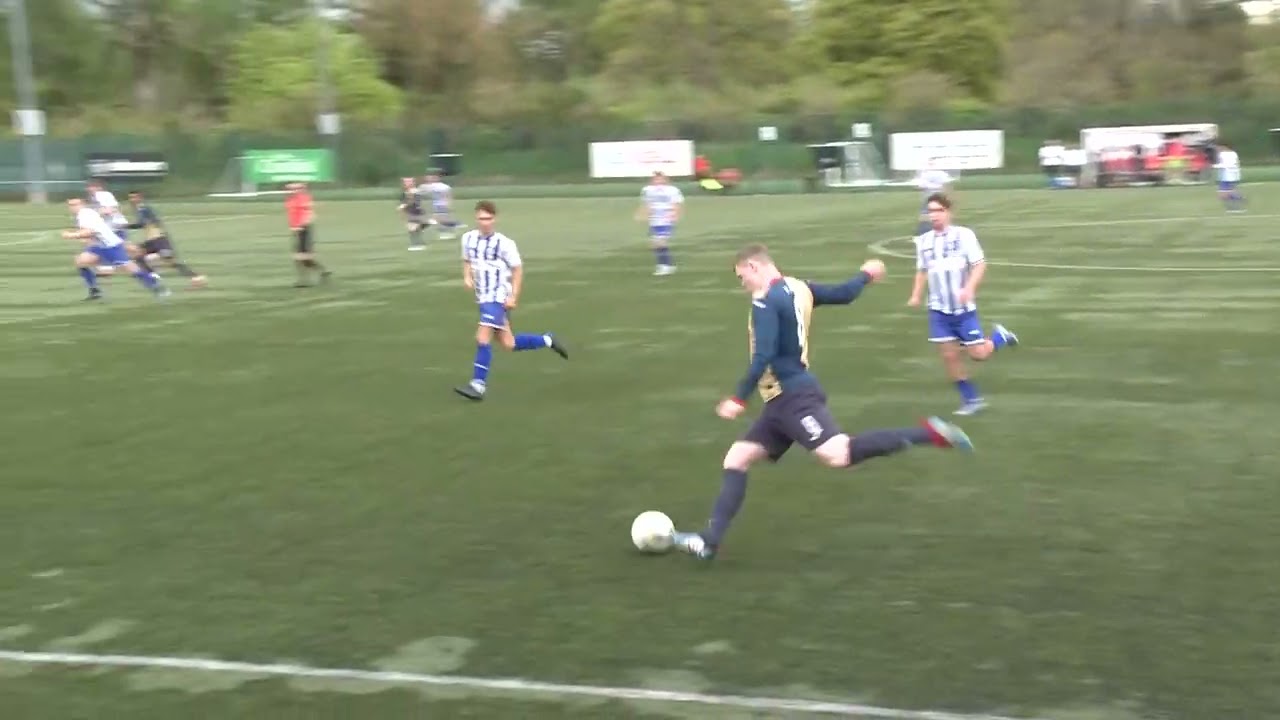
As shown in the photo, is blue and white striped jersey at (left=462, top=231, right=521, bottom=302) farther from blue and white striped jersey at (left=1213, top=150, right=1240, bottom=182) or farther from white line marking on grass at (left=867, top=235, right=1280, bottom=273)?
blue and white striped jersey at (left=1213, top=150, right=1240, bottom=182)

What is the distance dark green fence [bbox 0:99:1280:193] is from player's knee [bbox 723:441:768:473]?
49.0 metres

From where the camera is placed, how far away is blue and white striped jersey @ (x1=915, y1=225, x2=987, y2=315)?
37.9 ft

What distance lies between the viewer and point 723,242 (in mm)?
29875

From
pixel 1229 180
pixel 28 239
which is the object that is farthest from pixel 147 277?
pixel 1229 180

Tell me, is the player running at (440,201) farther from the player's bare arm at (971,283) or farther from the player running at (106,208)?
the player's bare arm at (971,283)

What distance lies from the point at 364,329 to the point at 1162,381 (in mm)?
9661

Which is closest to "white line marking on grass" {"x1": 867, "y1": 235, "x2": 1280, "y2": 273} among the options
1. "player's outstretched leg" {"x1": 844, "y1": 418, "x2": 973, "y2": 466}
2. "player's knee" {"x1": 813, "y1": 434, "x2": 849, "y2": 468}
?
"player's outstretched leg" {"x1": 844, "y1": 418, "x2": 973, "y2": 466}

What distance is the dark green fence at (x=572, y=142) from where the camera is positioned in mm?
54500

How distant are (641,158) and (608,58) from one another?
2418 centimetres

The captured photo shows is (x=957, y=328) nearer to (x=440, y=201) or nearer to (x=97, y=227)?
(x=97, y=227)

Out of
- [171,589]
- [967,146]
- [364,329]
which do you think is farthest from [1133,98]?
[171,589]

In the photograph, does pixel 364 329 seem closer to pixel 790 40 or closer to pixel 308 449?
pixel 308 449

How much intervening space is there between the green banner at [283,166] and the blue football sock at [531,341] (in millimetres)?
47345

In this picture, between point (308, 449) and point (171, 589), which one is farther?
point (308, 449)
